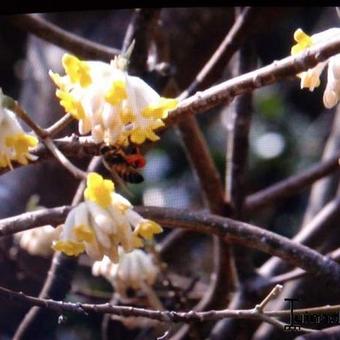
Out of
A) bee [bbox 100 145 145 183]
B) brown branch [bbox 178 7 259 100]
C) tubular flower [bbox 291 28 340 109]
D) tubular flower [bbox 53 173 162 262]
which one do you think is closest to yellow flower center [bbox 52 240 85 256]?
tubular flower [bbox 53 173 162 262]

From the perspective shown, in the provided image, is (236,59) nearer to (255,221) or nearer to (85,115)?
(255,221)

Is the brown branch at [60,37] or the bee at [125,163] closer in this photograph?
the bee at [125,163]

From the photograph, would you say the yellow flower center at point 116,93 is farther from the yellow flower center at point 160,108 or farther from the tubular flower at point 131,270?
the tubular flower at point 131,270

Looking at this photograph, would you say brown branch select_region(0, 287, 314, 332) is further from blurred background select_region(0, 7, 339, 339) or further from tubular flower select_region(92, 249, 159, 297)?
tubular flower select_region(92, 249, 159, 297)

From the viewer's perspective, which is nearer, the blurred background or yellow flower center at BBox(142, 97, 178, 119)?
yellow flower center at BBox(142, 97, 178, 119)

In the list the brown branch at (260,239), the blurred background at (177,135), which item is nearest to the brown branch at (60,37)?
the blurred background at (177,135)

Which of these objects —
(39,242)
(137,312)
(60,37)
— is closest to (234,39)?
(60,37)
